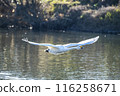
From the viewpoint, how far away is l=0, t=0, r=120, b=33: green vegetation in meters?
105

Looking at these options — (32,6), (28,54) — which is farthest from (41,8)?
(28,54)

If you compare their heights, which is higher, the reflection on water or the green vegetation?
the green vegetation

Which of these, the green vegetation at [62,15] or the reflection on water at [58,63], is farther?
the green vegetation at [62,15]

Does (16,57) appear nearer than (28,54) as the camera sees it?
Yes

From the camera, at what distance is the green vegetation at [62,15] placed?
345ft

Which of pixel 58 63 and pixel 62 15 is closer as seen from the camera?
pixel 58 63

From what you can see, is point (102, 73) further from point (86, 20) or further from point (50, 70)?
point (86, 20)

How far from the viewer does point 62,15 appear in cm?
11150

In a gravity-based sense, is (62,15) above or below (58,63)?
above

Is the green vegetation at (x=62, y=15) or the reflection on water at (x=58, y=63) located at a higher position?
the green vegetation at (x=62, y=15)

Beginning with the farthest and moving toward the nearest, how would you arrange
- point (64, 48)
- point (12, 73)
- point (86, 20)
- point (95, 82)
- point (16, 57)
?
1. point (86, 20)
2. point (16, 57)
3. point (12, 73)
4. point (95, 82)
5. point (64, 48)

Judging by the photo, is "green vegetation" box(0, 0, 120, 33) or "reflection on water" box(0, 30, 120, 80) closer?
"reflection on water" box(0, 30, 120, 80)

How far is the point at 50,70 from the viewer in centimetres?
4312

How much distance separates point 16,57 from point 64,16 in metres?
60.4
